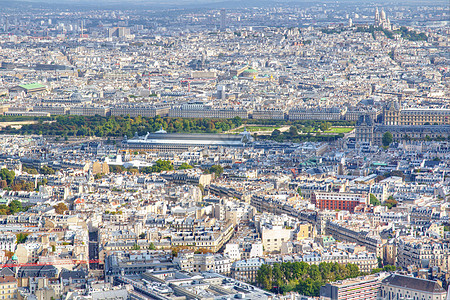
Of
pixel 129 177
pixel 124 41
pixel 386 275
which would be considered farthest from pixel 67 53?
pixel 386 275

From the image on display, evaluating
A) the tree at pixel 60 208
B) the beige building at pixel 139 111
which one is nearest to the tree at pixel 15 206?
the tree at pixel 60 208

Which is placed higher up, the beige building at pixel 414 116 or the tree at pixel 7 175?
the tree at pixel 7 175

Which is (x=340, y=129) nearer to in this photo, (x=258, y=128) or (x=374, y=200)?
(x=258, y=128)

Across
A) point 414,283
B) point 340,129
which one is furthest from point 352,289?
point 340,129

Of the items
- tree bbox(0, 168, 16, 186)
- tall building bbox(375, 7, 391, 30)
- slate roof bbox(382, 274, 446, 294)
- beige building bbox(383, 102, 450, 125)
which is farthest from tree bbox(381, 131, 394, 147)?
tall building bbox(375, 7, 391, 30)

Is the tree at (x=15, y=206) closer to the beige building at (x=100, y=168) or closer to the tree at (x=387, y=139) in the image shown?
the beige building at (x=100, y=168)
